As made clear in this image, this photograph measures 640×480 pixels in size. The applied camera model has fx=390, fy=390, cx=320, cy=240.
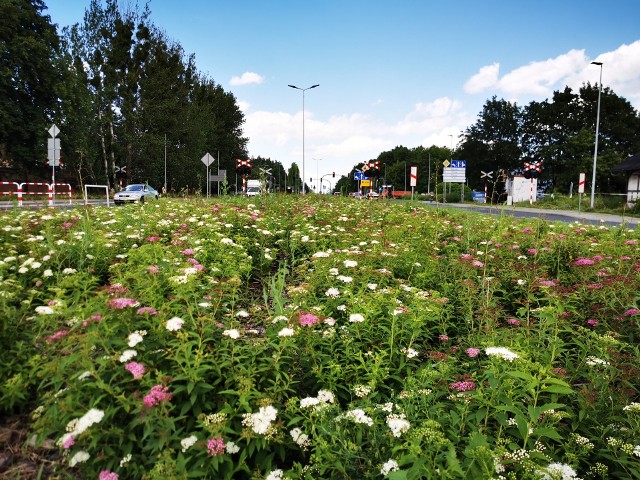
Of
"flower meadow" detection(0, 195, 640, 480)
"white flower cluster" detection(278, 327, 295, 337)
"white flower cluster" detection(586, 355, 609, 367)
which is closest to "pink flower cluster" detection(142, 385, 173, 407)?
"flower meadow" detection(0, 195, 640, 480)

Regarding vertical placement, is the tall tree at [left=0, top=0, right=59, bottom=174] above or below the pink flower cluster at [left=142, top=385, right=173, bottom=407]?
above

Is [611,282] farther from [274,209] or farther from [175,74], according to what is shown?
[175,74]

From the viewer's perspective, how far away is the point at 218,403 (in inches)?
91.4

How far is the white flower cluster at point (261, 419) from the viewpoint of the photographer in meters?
2.00

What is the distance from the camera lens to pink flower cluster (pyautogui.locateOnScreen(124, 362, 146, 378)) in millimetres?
2036

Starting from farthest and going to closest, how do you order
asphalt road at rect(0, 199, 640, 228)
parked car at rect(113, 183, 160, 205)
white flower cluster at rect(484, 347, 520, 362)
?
parked car at rect(113, 183, 160, 205) < asphalt road at rect(0, 199, 640, 228) < white flower cluster at rect(484, 347, 520, 362)

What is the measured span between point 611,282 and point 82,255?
5.52m

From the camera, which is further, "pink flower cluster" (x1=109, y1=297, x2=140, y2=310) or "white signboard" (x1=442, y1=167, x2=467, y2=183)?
"white signboard" (x1=442, y1=167, x2=467, y2=183)

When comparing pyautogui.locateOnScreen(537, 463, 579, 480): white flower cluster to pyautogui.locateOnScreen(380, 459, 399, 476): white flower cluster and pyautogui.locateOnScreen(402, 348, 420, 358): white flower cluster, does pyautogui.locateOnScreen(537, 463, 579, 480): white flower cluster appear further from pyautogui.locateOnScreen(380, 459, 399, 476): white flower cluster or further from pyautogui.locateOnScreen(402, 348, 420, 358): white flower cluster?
pyautogui.locateOnScreen(402, 348, 420, 358): white flower cluster

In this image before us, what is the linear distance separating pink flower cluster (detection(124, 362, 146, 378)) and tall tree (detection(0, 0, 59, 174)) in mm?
35092

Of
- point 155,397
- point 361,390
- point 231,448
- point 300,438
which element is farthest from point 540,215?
point 155,397

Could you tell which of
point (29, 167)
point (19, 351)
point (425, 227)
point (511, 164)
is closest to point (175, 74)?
point (29, 167)

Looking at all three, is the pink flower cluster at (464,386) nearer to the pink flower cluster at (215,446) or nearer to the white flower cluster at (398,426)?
the white flower cluster at (398,426)

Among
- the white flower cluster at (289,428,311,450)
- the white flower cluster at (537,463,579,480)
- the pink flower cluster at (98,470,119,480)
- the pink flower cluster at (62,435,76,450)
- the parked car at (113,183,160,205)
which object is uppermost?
the parked car at (113,183,160,205)
